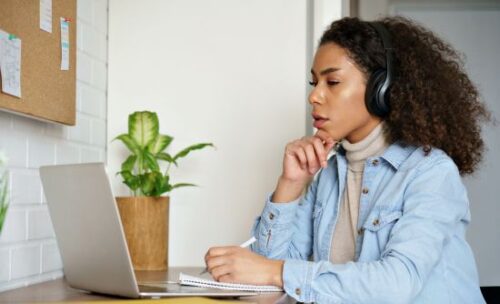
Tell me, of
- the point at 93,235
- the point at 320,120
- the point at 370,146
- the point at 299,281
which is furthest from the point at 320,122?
the point at 93,235

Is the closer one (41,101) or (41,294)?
(41,294)

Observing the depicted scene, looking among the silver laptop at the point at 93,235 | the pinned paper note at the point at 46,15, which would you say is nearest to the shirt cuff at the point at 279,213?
the silver laptop at the point at 93,235

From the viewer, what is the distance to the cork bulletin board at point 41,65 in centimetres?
165

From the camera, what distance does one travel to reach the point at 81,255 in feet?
4.66

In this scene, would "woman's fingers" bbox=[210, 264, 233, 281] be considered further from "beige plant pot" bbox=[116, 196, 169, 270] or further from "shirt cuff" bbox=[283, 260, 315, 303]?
"beige plant pot" bbox=[116, 196, 169, 270]

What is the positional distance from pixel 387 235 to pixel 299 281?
0.28 metres

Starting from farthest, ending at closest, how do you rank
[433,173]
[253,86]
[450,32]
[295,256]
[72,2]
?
[450,32]
[253,86]
[72,2]
[295,256]
[433,173]

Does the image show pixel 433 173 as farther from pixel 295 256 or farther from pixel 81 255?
pixel 81 255

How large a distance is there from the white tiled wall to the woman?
532 mm

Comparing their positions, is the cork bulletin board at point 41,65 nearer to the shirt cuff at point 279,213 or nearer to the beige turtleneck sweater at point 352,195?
the shirt cuff at point 279,213

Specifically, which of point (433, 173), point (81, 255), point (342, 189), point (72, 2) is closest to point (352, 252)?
point (342, 189)

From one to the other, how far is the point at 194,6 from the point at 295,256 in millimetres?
950

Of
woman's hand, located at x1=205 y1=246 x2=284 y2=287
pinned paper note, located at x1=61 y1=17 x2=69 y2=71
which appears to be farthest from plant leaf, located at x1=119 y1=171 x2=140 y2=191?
woman's hand, located at x1=205 y1=246 x2=284 y2=287

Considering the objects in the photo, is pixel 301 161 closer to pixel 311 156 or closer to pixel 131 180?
pixel 311 156
